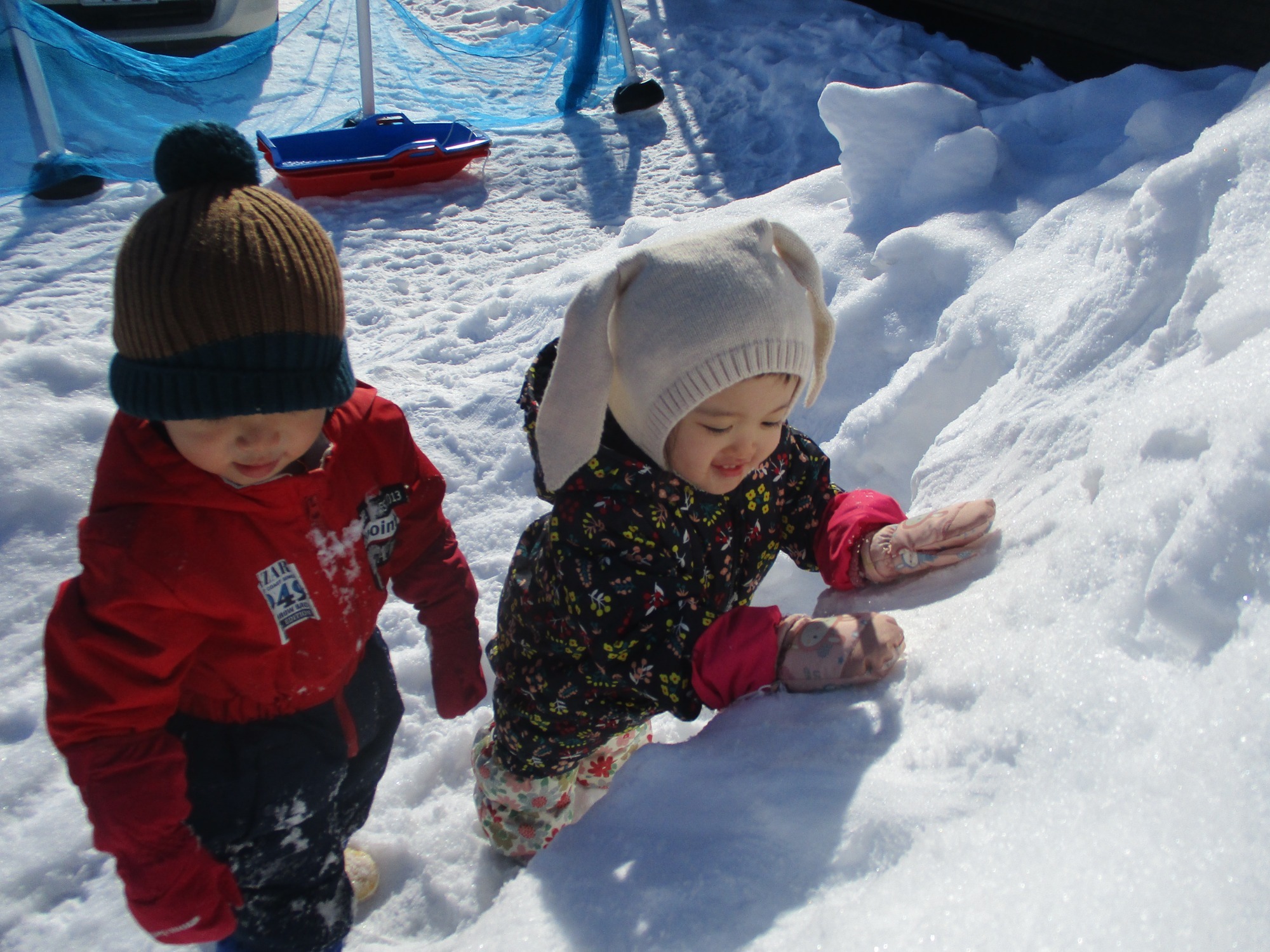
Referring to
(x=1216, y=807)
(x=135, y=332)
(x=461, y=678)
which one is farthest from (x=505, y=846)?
(x=1216, y=807)

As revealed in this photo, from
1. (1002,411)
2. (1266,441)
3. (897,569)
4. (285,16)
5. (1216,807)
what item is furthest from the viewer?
(285,16)

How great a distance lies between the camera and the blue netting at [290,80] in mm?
4723

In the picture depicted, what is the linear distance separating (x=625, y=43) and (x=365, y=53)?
5.03 ft

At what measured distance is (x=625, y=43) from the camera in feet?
18.5

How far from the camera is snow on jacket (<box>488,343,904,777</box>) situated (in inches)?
54.7

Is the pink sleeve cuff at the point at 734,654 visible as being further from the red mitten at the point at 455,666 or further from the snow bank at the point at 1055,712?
the red mitten at the point at 455,666

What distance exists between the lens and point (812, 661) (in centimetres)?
139

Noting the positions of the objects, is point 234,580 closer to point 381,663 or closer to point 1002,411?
point 381,663

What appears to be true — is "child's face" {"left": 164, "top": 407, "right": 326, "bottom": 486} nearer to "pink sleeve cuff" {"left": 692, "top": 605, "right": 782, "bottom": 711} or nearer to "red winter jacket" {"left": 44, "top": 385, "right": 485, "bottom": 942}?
"red winter jacket" {"left": 44, "top": 385, "right": 485, "bottom": 942}

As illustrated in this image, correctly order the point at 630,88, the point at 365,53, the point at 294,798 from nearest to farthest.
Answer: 1. the point at 294,798
2. the point at 365,53
3. the point at 630,88

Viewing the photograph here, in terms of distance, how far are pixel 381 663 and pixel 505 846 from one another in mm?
419

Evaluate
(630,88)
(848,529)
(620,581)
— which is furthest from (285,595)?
(630,88)

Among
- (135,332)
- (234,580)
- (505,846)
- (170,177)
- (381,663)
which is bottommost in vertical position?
(505,846)

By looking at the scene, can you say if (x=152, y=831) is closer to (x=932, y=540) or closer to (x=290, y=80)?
(x=932, y=540)
